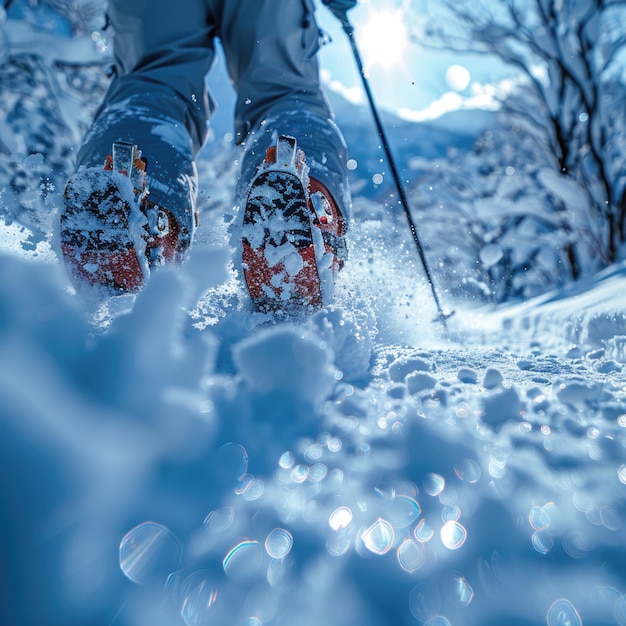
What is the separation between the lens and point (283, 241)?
0.99 m

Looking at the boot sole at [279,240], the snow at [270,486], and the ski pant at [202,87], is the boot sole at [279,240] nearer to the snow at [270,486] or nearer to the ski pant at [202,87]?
the ski pant at [202,87]

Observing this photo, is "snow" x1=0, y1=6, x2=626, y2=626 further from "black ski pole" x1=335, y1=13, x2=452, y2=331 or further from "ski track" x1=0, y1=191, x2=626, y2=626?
"black ski pole" x1=335, y1=13, x2=452, y2=331

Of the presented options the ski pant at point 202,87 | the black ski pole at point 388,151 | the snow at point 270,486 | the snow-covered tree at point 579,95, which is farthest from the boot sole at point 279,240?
the snow-covered tree at point 579,95

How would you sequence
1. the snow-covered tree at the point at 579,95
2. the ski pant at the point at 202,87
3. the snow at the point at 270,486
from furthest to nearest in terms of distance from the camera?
the snow-covered tree at the point at 579,95, the ski pant at the point at 202,87, the snow at the point at 270,486

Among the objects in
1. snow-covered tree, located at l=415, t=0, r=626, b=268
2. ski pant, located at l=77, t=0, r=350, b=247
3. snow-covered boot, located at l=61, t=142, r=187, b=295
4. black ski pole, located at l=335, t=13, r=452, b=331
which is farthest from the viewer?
snow-covered tree, located at l=415, t=0, r=626, b=268

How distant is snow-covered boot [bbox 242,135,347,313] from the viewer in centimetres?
97

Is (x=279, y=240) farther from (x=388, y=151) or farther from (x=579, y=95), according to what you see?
(x=579, y=95)

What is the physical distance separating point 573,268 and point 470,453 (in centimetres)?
575

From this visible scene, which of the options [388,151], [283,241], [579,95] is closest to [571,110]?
[579,95]

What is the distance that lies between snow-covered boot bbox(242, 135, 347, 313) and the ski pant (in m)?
0.21

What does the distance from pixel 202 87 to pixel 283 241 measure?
928 mm

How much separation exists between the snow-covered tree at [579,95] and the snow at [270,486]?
4.74 meters

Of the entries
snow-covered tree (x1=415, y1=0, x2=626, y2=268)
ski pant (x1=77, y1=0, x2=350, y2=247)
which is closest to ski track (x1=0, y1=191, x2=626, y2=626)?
ski pant (x1=77, y1=0, x2=350, y2=247)

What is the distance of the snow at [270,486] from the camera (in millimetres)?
309
